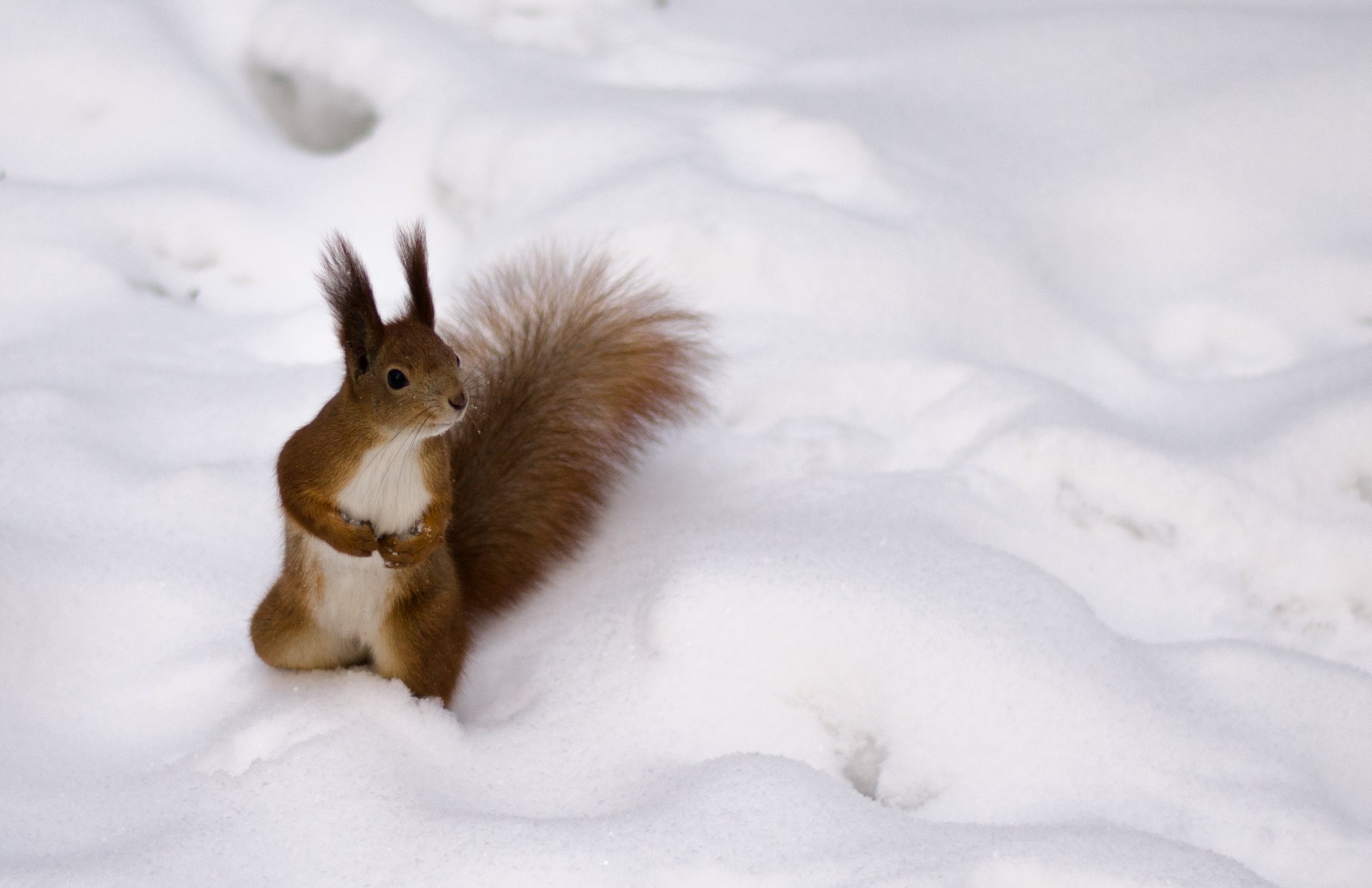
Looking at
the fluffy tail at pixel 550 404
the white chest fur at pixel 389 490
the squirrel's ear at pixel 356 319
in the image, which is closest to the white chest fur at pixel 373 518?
the white chest fur at pixel 389 490

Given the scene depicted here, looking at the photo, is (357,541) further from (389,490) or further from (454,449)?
(454,449)

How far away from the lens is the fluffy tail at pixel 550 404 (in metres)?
1.97

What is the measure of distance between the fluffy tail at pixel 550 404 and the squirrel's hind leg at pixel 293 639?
244mm

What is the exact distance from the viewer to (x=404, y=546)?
1596mm

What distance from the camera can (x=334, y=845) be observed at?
1.50 m

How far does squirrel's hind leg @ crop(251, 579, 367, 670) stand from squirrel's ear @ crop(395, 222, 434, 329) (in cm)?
42

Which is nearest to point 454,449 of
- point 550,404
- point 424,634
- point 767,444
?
point 550,404

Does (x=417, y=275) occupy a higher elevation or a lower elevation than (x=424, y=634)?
higher

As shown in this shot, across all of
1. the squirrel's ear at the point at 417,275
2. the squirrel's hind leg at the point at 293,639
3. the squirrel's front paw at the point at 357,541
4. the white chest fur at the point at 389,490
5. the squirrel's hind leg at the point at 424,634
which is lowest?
the squirrel's hind leg at the point at 293,639

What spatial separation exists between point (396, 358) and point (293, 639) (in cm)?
45

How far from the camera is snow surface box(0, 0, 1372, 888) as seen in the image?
1586 millimetres

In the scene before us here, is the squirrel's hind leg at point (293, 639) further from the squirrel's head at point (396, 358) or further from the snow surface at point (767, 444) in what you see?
the squirrel's head at point (396, 358)

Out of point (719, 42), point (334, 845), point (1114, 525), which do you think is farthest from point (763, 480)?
point (719, 42)

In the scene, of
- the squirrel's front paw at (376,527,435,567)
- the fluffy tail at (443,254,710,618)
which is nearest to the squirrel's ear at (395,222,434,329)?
the squirrel's front paw at (376,527,435,567)
